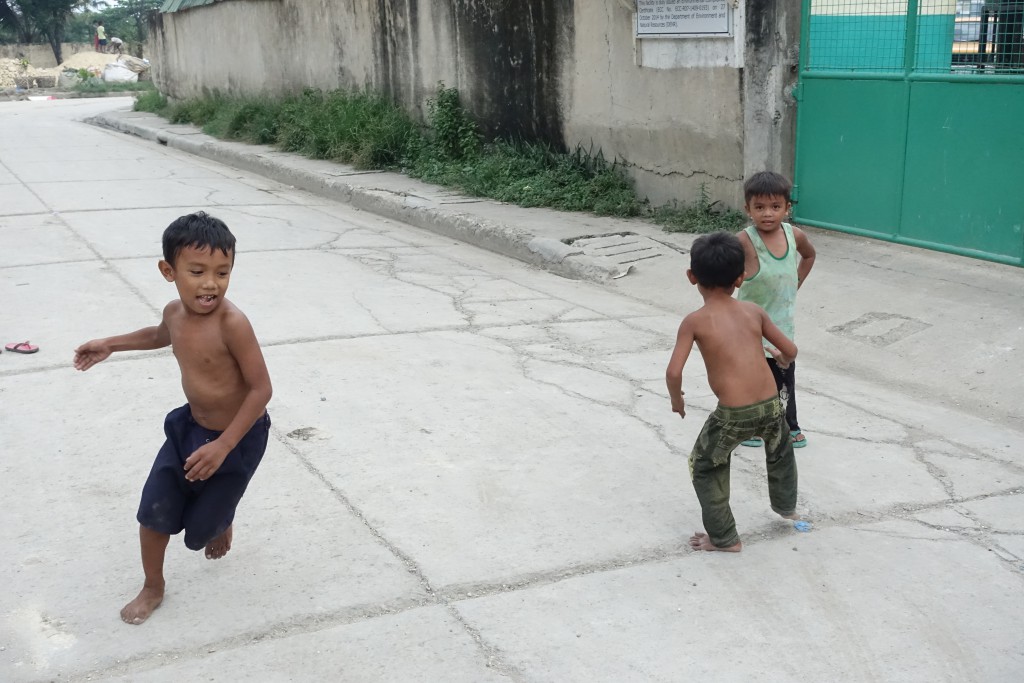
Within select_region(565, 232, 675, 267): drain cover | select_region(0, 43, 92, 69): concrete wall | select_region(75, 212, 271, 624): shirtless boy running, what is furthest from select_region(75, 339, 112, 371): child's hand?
select_region(0, 43, 92, 69): concrete wall

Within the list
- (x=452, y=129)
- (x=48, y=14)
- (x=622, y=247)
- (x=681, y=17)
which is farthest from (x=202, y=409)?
(x=48, y=14)

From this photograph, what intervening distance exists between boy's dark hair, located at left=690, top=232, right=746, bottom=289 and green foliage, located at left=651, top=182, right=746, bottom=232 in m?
4.56

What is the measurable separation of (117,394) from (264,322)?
1.33m

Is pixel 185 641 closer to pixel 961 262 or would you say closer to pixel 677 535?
pixel 677 535

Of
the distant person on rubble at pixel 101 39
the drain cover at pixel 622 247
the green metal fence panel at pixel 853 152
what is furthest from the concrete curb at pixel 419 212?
the distant person on rubble at pixel 101 39

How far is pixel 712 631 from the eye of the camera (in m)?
2.92

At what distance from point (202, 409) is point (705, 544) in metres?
1.62

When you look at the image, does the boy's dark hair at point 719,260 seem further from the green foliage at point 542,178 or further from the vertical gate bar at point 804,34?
the green foliage at point 542,178

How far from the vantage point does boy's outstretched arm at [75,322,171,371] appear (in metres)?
3.12

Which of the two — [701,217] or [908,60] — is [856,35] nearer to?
[908,60]

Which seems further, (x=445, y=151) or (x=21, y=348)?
(x=445, y=151)

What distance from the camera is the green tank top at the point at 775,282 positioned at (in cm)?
426

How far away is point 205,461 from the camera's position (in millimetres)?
2879

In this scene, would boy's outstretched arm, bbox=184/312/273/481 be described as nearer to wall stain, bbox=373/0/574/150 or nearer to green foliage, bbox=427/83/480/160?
wall stain, bbox=373/0/574/150
